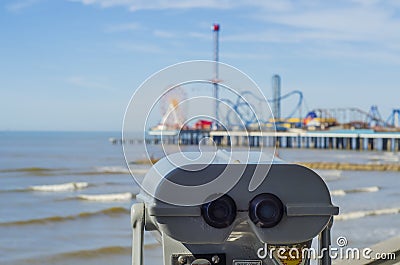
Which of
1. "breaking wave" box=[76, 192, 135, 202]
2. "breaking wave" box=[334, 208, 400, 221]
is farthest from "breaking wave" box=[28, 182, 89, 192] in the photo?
"breaking wave" box=[334, 208, 400, 221]

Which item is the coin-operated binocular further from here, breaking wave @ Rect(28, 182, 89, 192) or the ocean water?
breaking wave @ Rect(28, 182, 89, 192)

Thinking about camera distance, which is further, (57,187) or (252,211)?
(57,187)

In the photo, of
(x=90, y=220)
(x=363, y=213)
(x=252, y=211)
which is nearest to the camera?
(x=252, y=211)

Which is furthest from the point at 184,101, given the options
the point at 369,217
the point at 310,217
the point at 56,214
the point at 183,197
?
the point at 56,214

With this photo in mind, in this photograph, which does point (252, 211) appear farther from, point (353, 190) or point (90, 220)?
point (353, 190)

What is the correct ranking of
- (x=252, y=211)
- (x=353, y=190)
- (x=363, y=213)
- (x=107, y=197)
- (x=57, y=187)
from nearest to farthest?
1. (x=252, y=211)
2. (x=363, y=213)
3. (x=107, y=197)
4. (x=353, y=190)
5. (x=57, y=187)

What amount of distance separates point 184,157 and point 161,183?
22 cm

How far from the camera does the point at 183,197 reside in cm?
185

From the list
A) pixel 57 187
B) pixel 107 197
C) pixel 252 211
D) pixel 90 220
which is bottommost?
pixel 57 187

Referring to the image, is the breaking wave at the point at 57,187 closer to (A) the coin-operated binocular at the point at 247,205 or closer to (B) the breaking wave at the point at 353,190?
(B) the breaking wave at the point at 353,190

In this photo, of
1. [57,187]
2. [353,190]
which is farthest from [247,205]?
[57,187]

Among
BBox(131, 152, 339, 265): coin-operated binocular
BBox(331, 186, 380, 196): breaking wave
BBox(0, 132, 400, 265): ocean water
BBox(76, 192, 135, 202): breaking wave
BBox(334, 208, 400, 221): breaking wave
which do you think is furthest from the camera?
BBox(331, 186, 380, 196): breaking wave

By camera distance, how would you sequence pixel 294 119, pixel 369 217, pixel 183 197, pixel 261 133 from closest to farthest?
pixel 183 197 < pixel 261 133 < pixel 369 217 < pixel 294 119

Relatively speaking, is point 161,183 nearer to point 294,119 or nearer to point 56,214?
point 56,214
